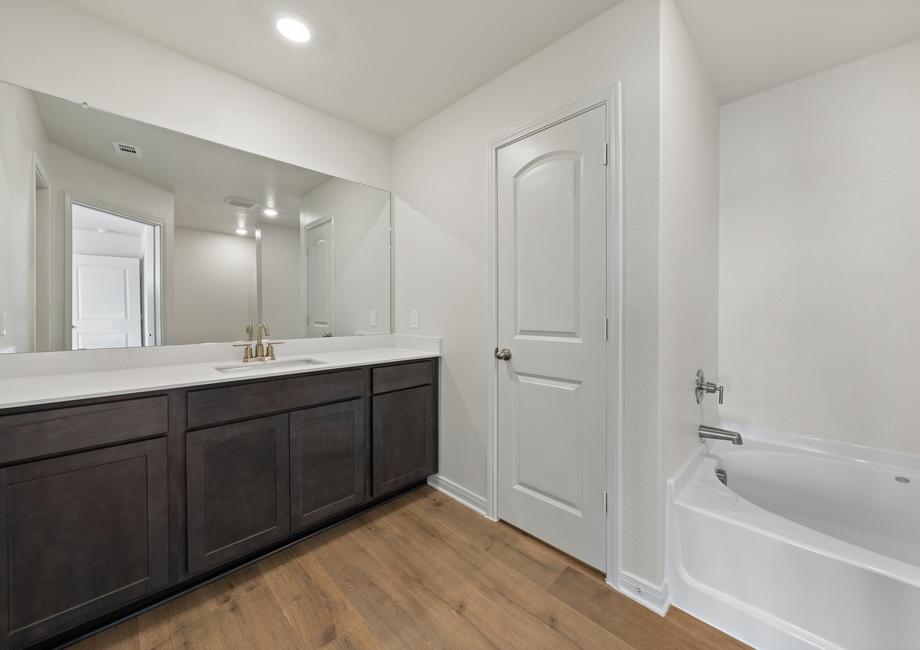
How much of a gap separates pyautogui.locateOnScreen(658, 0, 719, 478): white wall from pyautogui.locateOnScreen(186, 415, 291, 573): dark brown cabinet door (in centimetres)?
169

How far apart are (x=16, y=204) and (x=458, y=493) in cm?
248

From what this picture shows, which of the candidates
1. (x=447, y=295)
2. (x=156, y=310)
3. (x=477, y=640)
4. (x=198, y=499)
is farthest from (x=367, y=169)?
(x=477, y=640)

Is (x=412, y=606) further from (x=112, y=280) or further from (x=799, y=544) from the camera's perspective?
(x=112, y=280)

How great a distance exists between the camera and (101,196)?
1.70 metres

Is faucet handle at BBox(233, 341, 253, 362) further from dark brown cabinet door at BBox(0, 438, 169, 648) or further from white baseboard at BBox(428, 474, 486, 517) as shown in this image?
white baseboard at BBox(428, 474, 486, 517)

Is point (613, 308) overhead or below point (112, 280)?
below

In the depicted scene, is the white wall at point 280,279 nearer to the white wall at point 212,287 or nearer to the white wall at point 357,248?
the white wall at point 212,287

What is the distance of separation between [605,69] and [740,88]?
3.76 ft

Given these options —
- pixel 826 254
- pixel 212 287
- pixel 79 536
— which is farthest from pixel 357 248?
pixel 826 254

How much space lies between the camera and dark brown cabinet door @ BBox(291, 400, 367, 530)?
1788mm

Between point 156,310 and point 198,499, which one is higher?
point 156,310

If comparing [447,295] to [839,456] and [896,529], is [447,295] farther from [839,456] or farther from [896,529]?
[896,529]

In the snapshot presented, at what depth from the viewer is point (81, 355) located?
5.37 ft

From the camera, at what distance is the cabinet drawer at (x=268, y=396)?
1.52 meters
